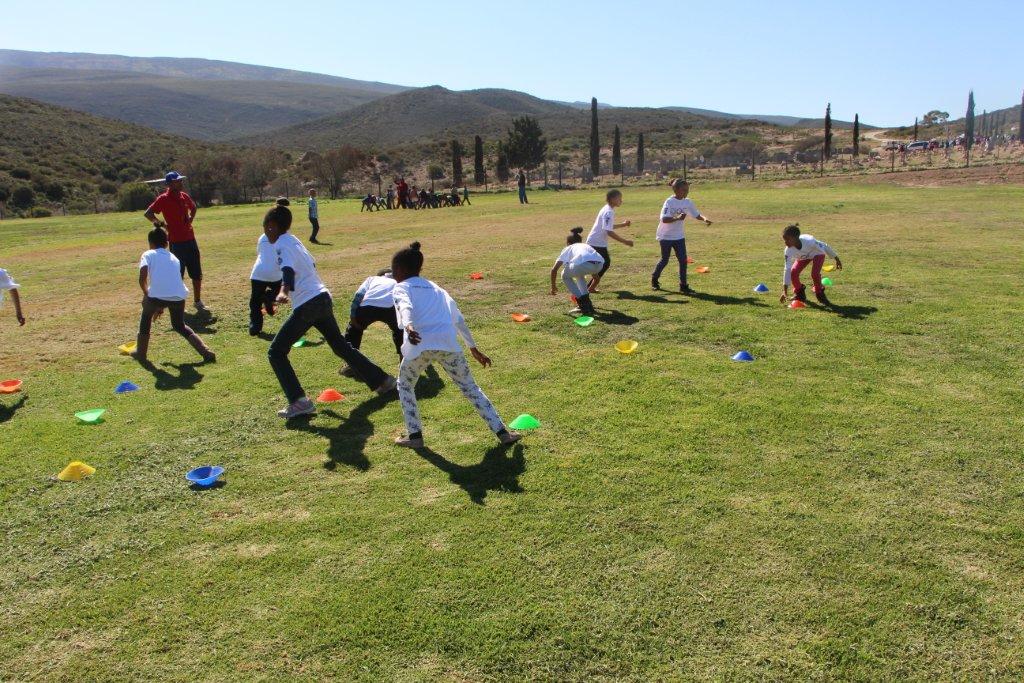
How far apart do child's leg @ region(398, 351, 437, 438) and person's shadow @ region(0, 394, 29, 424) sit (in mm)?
4018

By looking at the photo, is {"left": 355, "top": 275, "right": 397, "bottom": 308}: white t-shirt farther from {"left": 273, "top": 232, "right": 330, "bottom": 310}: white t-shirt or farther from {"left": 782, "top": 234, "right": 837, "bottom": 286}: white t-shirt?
{"left": 782, "top": 234, "right": 837, "bottom": 286}: white t-shirt

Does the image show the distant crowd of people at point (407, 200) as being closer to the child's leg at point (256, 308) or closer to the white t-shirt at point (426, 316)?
the child's leg at point (256, 308)

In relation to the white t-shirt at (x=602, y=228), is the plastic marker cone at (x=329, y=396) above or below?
below

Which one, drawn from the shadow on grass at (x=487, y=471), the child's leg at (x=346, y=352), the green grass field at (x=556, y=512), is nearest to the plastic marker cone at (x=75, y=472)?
the green grass field at (x=556, y=512)

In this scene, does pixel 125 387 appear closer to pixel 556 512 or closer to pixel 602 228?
A: pixel 556 512

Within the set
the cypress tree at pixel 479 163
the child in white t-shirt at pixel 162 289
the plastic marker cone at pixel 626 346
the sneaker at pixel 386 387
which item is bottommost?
the sneaker at pixel 386 387

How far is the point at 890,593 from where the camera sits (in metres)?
3.65

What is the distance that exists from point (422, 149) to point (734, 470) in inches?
3321

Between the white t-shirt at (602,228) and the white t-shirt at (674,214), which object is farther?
the white t-shirt at (674,214)

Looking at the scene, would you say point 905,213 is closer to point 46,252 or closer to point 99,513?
point 99,513

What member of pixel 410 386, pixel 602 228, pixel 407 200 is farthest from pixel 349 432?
pixel 407 200

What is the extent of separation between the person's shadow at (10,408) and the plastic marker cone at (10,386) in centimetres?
26

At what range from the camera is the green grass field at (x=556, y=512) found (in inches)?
134

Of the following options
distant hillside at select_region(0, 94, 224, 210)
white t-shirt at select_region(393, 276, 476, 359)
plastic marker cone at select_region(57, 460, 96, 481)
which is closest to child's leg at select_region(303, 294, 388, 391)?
white t-shirt at select_region(393, 276, 476, 359)
